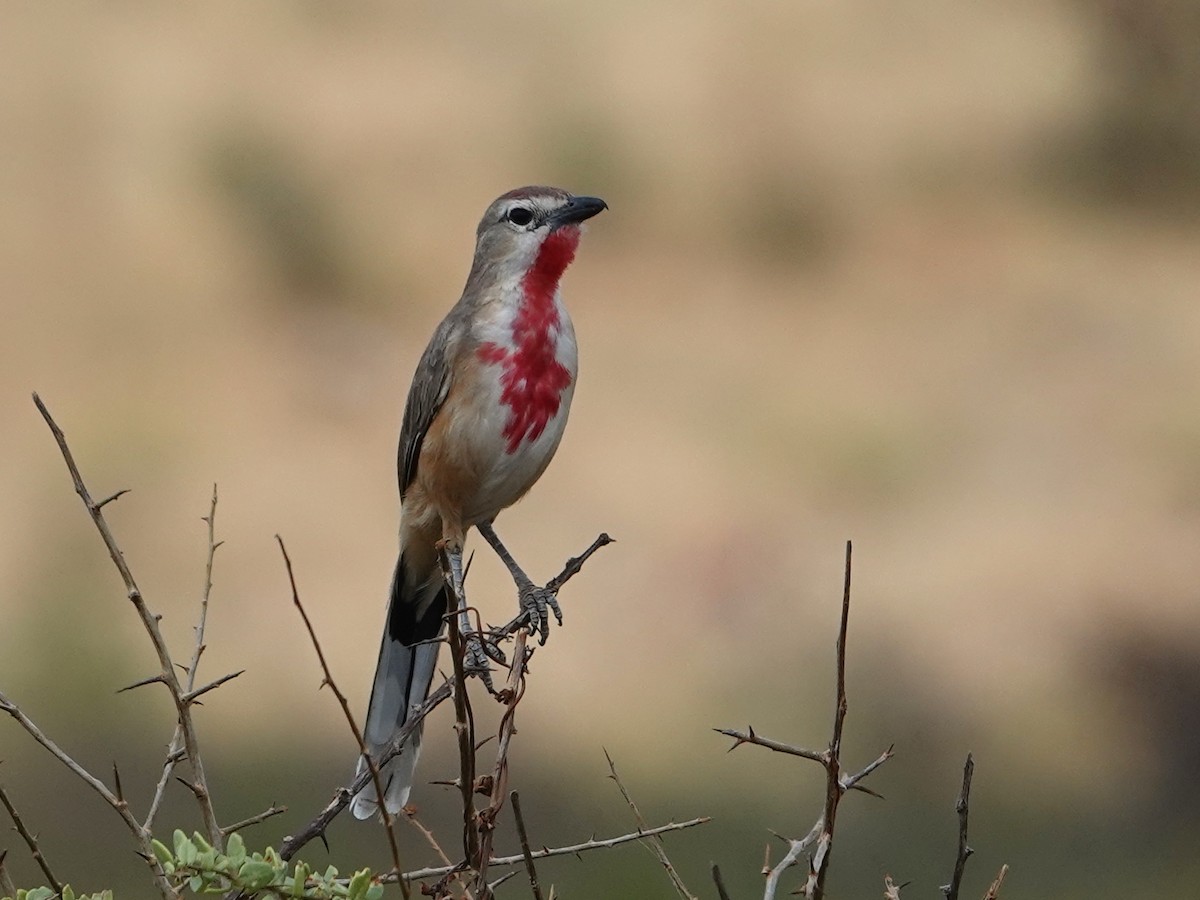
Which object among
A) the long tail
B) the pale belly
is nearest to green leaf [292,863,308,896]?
the long tail

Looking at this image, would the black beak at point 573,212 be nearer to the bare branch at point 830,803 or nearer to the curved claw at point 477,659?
the curved claw at point 477,659

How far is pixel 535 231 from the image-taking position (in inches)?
150

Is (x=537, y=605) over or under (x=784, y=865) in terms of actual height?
under

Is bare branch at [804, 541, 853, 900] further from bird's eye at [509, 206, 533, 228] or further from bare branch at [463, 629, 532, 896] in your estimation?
bird's eye at [509, 206, 533, 228]

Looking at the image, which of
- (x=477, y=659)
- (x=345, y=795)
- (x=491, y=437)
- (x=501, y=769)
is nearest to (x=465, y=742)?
(x=501, y=769)

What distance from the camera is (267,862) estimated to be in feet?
6.39

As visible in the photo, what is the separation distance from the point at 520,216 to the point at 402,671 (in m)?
1.06

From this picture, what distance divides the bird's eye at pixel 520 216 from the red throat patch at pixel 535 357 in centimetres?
7

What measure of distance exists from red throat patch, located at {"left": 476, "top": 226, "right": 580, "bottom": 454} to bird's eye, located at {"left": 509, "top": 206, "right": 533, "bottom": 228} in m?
0.07

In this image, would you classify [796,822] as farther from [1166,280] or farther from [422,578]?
[1166,280]

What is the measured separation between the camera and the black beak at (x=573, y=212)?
148 inches

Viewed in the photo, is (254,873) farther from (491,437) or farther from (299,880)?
(491,437)

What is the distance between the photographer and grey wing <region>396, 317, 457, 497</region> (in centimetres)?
383

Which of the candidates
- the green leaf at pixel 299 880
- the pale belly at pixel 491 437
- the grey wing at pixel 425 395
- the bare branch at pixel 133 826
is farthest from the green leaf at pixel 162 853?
the grey wing at pixel 425 395
